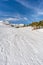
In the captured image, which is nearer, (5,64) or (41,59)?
(5,64)

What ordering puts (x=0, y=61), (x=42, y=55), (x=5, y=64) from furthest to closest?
(x=42, y=55) → (x=0, y=61) → (x=5, y=64)

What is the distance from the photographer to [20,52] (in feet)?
24.1

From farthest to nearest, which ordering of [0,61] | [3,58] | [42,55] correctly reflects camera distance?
[42,55]
[3,58]
[0,61]

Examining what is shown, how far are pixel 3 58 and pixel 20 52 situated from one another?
4.02 ft

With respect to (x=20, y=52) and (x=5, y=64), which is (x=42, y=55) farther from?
(x=5, y=64)

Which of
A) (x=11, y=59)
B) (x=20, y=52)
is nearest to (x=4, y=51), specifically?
(x=20, y=52)

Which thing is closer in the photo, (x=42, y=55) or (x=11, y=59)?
(x=11, y=59)

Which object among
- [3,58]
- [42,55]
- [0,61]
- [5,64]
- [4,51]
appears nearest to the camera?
[5,64]

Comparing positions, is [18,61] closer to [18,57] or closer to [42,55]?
Result: [18,57]

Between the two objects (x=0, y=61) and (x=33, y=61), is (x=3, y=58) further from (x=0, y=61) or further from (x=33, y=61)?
(x=33, y=61)

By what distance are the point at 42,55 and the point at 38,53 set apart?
0.36 metres

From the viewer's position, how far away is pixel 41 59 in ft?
20.9

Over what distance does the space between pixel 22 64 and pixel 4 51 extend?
2.06 m

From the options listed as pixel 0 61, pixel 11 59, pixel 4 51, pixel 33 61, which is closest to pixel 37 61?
pixel 33 61
